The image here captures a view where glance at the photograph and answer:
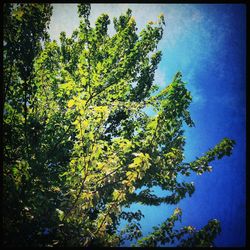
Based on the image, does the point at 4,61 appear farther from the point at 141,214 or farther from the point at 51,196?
the point at 141,214

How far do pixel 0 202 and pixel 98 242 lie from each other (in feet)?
4.27

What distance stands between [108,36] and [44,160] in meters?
2.69

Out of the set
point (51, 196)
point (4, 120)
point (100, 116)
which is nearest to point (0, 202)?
point (51, 196)

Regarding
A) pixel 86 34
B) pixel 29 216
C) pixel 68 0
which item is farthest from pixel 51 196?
pixel 68 0

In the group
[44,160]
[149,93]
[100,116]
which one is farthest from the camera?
[149,93]

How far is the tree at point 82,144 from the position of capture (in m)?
2.69

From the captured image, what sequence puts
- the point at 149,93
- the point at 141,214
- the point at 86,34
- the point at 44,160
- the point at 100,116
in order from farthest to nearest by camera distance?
the point at 149,93 < the point at 141,214 < the point at 86,34 < the point at 44,160 < the point at 100,116

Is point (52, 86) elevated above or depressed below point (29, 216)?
above

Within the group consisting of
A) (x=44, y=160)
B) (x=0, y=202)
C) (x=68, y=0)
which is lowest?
(x=0, y=202)

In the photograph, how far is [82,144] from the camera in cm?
259

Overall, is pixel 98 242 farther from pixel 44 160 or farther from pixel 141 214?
pixel 141 214

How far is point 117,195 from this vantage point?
2.62 meters

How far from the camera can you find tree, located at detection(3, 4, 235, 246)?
269 centimetres

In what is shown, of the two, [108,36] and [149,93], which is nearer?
[108,36]
